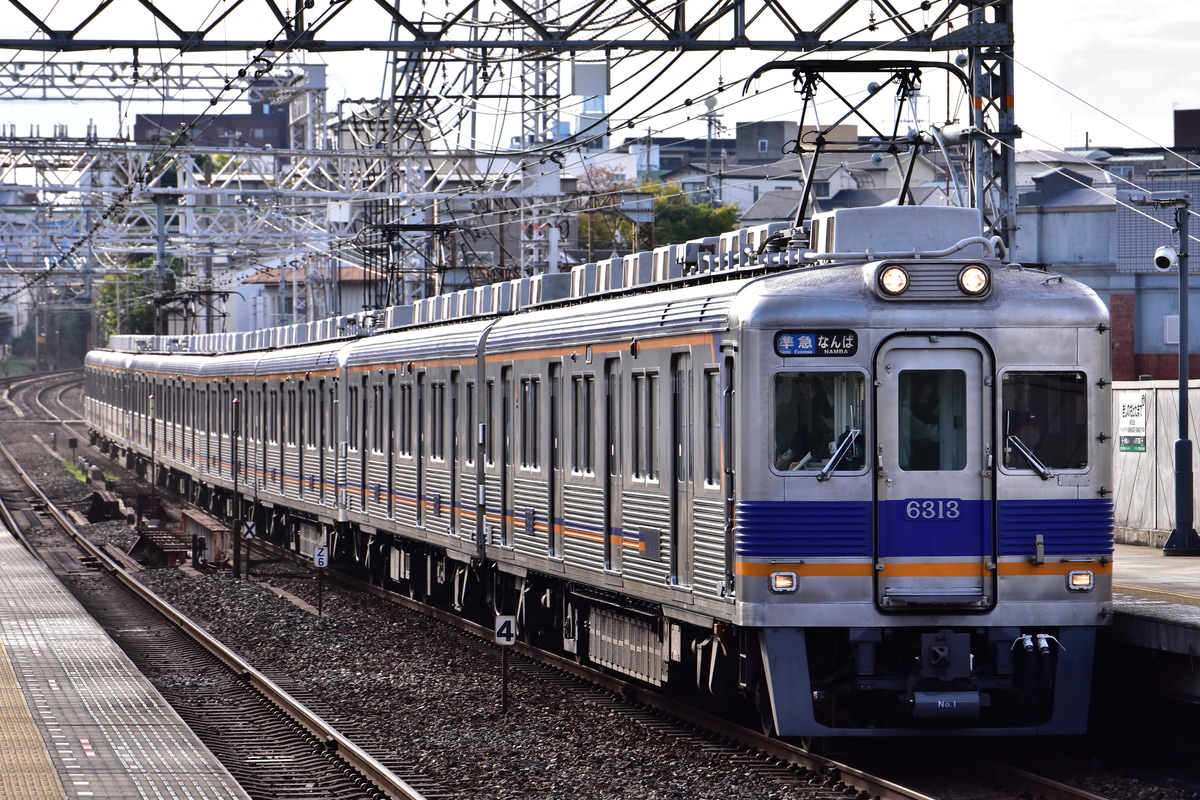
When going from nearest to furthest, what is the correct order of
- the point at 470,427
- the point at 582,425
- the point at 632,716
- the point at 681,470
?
the point at 681,470, the point at 632,716, the point at 582,425, the point at 470,427

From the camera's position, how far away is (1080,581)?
10523mm

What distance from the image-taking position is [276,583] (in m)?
24.5

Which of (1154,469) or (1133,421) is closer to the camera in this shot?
Result: (1154,469)

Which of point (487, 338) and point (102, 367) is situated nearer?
point (487, 338)

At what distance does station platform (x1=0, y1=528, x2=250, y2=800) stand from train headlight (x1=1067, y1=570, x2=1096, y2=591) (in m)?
4.89

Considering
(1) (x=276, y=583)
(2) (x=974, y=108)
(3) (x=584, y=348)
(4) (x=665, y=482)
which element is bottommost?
(1) (x=276, y=583)

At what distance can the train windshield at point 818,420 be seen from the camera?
1045 centimetres

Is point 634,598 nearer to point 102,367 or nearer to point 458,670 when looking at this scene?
point 458,670

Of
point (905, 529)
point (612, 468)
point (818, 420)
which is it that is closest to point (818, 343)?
point (818, 420)

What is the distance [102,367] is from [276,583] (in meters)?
31.9

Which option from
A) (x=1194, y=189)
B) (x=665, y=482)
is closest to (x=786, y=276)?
(x=665, y=482)

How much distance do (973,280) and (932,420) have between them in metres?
0.85

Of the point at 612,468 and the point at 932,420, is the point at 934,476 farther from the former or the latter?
the point at 612,468

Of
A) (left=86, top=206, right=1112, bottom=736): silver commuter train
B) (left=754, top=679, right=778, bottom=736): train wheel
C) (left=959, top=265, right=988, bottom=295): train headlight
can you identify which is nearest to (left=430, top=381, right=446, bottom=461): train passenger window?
(left=86, top=206, right=1112, bottom=736): silver commuter train
